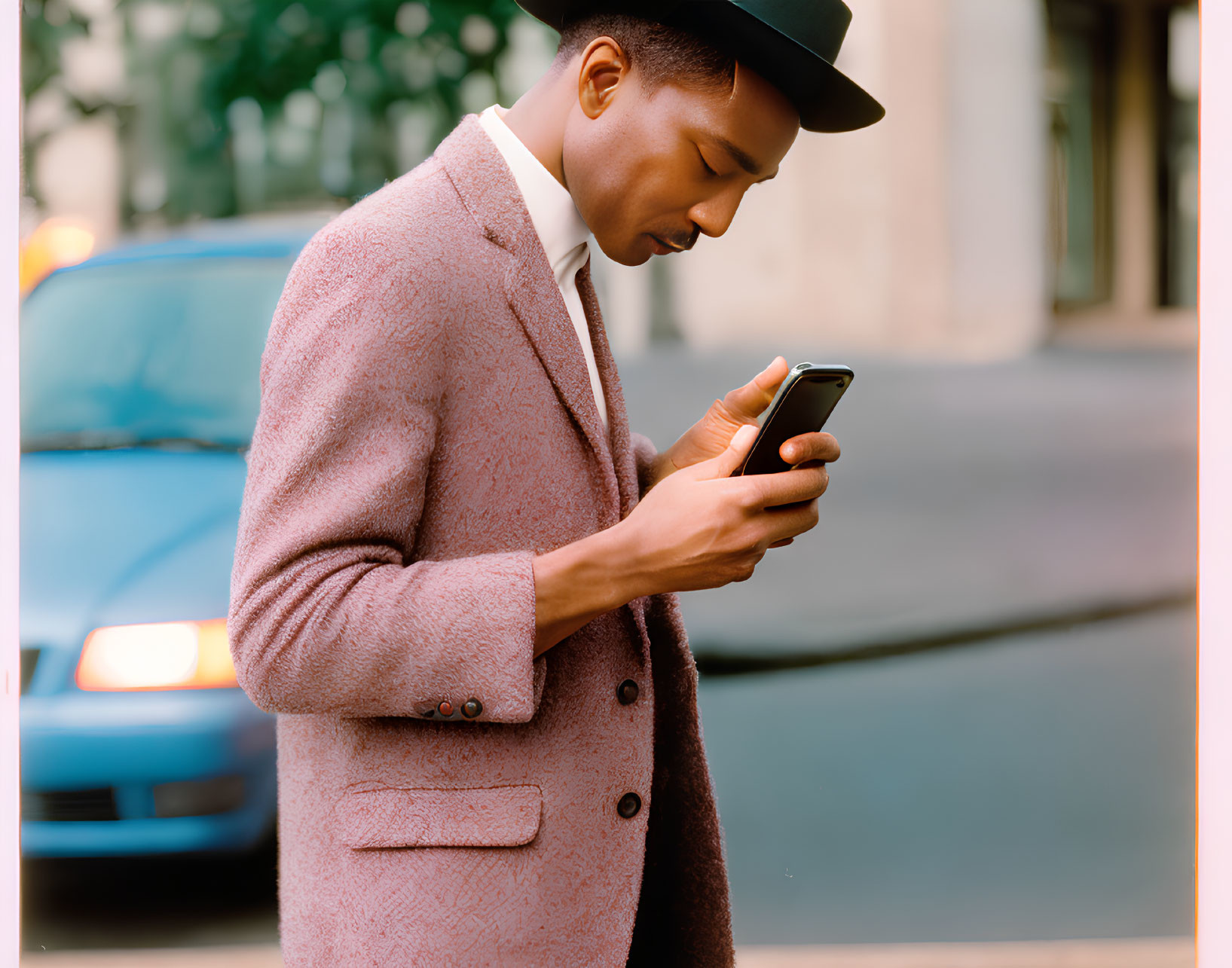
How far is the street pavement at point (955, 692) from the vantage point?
121 inches

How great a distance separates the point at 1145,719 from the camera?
13.9 ft

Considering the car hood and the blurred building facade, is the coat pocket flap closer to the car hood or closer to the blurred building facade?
the car hood

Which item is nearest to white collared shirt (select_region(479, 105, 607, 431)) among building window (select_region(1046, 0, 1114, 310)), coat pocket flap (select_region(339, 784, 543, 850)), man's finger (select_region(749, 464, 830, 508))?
man's finger (select_region(749, 464, 830, 508))

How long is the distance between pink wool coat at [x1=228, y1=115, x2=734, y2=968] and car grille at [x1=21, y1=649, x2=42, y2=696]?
1451 millimetres

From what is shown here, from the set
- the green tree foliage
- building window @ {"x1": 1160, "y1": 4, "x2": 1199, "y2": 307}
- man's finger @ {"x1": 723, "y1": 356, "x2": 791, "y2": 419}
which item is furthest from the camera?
building window @ {"x1": 1160, "y1": 4, "x2": 1199, "y2": 307}

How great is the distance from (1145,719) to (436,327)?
13.0 feet

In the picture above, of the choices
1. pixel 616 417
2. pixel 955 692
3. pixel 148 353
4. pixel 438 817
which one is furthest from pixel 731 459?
pixel 955 692

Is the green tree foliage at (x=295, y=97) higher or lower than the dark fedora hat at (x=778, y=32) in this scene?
higher

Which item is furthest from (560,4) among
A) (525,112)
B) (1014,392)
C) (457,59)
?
(1014,392)

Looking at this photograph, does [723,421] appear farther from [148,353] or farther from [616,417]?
[148,353]

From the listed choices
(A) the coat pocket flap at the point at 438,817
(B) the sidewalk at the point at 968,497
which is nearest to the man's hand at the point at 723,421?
(A) the coat pocket flap at the point at 438,817

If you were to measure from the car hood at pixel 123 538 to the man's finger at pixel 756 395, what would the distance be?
1464 mm

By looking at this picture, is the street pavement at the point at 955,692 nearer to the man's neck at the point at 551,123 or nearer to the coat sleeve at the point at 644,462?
the coat sleeve at the point at 644,462

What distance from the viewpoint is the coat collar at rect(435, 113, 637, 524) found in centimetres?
113
